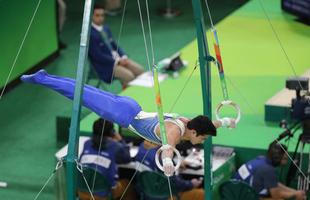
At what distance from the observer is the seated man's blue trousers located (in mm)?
5559

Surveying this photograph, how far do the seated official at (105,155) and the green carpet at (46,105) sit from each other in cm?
71

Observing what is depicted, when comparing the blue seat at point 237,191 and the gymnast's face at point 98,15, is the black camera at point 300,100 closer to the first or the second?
the blue seat at point 237,191

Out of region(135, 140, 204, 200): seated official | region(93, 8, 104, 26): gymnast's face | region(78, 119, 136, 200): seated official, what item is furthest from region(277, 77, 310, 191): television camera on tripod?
region(93, 8, 104, 26): gymnast's face

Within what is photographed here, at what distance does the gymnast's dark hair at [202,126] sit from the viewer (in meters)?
5.32

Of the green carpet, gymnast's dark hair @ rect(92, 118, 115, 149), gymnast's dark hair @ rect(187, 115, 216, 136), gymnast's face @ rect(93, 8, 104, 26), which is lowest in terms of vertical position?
the green carpet

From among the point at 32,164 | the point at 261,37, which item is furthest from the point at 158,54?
the point at 32,164

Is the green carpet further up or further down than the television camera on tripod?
further down

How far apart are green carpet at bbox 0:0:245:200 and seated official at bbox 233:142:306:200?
1.94 metres

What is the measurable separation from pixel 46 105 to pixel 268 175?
13.2 feet

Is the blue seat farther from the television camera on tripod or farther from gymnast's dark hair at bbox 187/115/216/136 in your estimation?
gymnast's dark hair at bbox 187/115/216/136

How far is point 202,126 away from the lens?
5.32 metres

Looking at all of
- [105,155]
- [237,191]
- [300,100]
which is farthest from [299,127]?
[105,155]

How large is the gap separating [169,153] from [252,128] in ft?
12.3

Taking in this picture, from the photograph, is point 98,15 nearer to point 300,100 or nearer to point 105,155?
point 105,155
